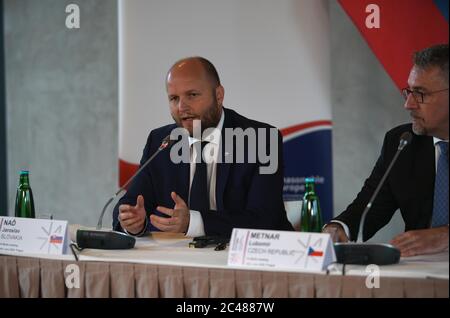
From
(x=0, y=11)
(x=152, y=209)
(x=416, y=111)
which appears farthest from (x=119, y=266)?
(x=0, y=11)

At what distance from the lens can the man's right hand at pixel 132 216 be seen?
2.77 meters

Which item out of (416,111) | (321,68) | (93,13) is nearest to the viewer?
(416,111)

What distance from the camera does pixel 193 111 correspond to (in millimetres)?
3145

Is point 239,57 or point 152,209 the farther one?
point 239,57

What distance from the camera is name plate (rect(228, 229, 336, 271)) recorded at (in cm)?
209

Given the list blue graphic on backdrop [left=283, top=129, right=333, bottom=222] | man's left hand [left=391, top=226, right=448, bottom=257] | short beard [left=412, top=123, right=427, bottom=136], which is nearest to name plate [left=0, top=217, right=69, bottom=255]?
man's left hand [left=391, top=226, right=448, bottom=257]

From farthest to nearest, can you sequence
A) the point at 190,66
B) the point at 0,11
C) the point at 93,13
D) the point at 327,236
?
the point at 0,11, the point at 93,13, the point at 190,66, the point at 327,236

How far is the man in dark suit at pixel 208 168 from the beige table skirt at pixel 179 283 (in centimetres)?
49

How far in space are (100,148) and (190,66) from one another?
9.10 feet

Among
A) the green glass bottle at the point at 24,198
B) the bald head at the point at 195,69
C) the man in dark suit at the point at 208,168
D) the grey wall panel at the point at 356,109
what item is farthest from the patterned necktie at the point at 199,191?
the grey wall panel at the point at 356,109

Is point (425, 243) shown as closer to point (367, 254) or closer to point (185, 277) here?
point (367, 254)

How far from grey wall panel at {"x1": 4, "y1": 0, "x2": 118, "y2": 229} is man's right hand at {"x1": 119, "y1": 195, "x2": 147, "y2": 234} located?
2.90m

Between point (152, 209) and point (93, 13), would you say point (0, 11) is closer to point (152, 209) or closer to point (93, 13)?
point (93, 13)
